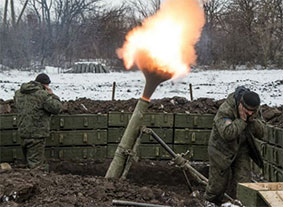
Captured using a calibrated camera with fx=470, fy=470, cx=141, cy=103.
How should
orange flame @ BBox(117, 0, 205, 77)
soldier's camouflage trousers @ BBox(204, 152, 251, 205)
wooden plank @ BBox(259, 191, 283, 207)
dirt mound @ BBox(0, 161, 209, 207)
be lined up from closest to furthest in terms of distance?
wooden plank @ BBox(259, 191, 283, 207) < dirt mound @ BBox(0, 161, 209, 207) < soldier's camouflage trousers @ BBox(204, 152, 251, 205) < orange flame @ BBox(117, 0, 205, 77)

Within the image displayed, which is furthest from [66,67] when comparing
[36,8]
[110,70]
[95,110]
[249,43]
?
[95,110]

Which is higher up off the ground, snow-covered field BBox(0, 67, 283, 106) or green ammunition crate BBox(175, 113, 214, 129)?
snow-covered field BBox(0, 67, 283, 106)

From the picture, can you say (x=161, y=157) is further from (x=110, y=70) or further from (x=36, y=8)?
(x=36, y=8)

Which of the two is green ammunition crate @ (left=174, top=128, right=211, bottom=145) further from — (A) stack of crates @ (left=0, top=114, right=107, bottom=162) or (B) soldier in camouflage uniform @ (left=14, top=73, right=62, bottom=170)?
(B) soldier in camouflage uniform @ (left=14, top=73, right=62, bottom=170)

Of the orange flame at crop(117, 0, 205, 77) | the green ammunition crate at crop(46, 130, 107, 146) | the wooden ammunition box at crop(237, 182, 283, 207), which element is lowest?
the green ammunition crate at crop(46, 130, 107, 146)

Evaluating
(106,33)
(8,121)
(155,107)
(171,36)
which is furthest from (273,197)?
(106,33)

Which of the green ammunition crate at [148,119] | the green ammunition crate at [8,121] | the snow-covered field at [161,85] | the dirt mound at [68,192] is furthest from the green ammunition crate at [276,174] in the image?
the snow-covered field at [161,85]

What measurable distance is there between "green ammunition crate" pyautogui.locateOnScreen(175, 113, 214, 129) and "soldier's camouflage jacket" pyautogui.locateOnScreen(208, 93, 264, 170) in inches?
130

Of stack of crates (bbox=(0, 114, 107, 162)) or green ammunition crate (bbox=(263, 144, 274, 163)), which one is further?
stack of crates (bbox=(0, 114, 107, 162))

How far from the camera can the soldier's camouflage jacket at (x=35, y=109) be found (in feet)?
26.0

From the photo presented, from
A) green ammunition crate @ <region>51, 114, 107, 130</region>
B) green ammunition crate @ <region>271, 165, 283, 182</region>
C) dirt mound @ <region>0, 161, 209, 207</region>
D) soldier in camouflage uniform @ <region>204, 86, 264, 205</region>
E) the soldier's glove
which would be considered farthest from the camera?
green ammunition crate @ <region>51, 114, 107, 130</region>

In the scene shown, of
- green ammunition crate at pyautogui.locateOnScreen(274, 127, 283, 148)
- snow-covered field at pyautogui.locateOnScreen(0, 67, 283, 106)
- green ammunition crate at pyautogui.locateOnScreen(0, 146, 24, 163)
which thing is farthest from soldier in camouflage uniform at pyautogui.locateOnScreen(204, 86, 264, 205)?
snow-covered field at pyautogui.locateOnScreen(0, 67, 283, 106)

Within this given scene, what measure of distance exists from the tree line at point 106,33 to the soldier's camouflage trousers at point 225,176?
15747 millimetres

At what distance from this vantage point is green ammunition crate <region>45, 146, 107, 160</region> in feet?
30.1
